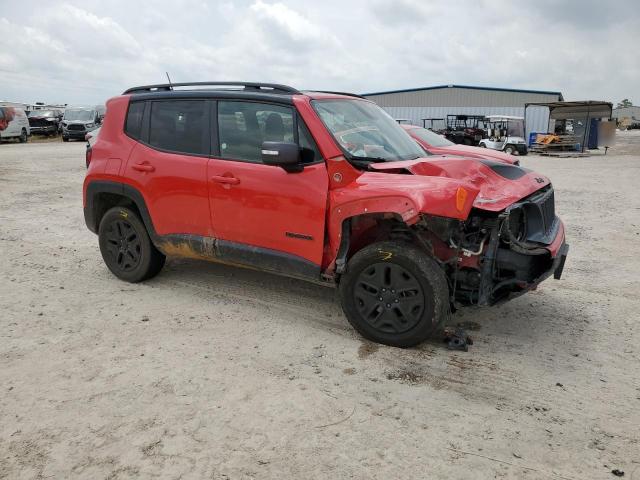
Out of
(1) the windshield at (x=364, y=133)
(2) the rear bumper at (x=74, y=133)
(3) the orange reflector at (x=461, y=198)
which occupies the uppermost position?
(2) the rear bumper at (x=74, y=133)

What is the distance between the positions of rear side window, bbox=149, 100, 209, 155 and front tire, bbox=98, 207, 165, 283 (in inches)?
33.3

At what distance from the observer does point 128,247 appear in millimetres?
5242

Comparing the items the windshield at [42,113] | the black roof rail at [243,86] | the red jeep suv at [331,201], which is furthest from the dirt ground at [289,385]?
the windshield at [42,113]

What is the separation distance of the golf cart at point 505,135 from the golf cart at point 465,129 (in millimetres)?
523

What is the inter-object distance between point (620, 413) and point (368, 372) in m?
1.52

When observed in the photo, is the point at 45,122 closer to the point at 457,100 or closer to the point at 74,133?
A: the point at 74,133

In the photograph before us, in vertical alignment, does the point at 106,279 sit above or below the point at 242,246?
below

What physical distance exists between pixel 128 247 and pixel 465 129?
28.1m

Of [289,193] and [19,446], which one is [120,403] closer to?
[19,446]

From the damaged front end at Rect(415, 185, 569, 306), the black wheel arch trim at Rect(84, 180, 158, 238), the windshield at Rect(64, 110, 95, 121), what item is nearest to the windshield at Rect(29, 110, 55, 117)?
the windshield at Rect(64, 110, 95, 121)

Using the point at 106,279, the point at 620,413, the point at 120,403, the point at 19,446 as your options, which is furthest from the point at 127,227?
the point at 620,413

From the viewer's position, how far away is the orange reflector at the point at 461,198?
336cm

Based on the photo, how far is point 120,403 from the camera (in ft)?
10.2

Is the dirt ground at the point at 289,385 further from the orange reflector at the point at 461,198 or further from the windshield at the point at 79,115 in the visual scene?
the windshield at the point at 79,115
